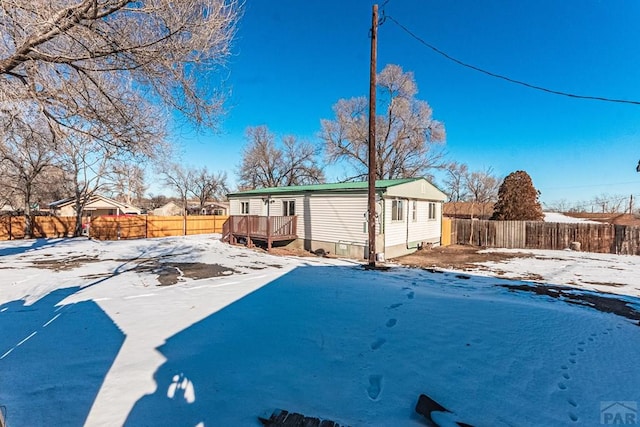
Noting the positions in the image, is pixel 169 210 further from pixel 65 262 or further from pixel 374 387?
pixel 374 387

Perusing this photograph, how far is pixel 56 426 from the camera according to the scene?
2010 millimetres

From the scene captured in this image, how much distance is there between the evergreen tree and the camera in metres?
17.7

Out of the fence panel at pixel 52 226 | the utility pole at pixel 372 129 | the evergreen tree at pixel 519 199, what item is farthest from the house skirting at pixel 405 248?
the fence panel at pixel 52 226

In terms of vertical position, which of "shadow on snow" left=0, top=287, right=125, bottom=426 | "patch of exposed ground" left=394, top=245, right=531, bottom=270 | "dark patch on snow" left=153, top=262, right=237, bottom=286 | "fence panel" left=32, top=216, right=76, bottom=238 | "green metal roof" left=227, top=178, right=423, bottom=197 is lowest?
"patch of exposed ground" left=394, top=245, right=531, bottom=270

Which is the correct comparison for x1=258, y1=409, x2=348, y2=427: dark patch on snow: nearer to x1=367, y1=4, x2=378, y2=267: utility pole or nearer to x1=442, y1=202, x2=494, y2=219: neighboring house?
x1=367, y1=4, x2=378, y2=267: utility pole

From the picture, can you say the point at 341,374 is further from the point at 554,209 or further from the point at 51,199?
the point at 554,209

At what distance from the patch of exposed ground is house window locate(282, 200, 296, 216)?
5705 mm

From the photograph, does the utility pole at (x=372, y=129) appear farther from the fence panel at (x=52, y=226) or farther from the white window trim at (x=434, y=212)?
the fence panel at (x=52, y=226)

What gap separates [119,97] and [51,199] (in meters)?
37.5

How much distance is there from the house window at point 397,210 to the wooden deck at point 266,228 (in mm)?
4796

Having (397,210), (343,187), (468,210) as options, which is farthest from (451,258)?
(468,210)

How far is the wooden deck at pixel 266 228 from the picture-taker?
13859 mm

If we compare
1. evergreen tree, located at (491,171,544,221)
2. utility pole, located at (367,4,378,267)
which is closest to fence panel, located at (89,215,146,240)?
utility pole, located at (367,4,378,267)

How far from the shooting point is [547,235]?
612 inches
